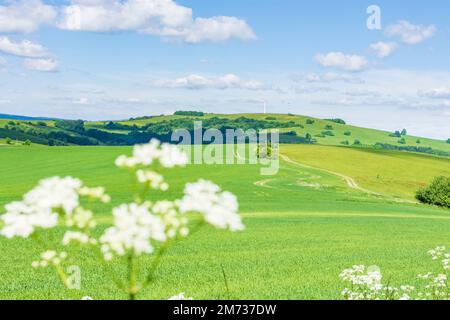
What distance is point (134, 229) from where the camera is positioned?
12.5 ft

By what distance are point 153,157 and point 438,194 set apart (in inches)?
3557

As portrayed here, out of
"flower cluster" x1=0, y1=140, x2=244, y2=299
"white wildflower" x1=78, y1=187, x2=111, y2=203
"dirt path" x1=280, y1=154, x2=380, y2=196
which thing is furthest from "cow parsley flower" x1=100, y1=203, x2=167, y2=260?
"dirt path" x1=280, y1=154, x2=380, y2=196

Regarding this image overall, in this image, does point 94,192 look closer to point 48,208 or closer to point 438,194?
point 48,208

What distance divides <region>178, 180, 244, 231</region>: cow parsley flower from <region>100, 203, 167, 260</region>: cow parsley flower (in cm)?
23

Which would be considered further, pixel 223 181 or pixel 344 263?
pixel 223 181

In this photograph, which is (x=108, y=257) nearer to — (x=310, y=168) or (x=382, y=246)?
(x=382, y=246)

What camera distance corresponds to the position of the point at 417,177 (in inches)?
4338

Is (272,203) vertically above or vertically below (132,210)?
below

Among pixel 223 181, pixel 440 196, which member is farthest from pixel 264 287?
pixel 440 196

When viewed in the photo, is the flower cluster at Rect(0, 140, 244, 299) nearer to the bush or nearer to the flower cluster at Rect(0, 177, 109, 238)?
the flower cluster at Rect(0, 177, 109, 238)

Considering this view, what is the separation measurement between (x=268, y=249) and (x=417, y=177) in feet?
303

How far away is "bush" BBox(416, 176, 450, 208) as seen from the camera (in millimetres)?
87000

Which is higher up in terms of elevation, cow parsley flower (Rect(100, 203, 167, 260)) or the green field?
cow parsley flower (Rect(100, 203, 167, 260))

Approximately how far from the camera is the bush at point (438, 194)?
87.0 meters
